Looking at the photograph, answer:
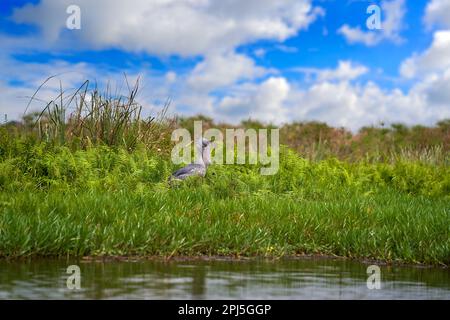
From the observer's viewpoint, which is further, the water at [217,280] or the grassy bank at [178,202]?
the grassy bank at [178,202]

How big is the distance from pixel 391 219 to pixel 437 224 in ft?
2.78

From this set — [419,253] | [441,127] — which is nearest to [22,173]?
[419,253]

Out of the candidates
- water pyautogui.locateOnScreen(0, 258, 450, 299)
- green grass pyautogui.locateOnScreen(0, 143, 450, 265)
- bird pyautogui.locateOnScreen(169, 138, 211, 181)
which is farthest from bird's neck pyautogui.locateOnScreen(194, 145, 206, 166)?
water pyautogui.locateOnScreen(0, 258, 450, 299)

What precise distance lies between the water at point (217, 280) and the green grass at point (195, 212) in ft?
1.36

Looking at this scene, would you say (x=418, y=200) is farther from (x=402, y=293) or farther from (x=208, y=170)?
(x=402, y=293)

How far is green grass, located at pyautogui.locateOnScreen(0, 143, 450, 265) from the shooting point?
7.96m

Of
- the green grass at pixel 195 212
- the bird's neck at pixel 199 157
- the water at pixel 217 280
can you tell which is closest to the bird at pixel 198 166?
the bird's neck at pixel 199 157

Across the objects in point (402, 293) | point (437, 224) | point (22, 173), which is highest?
point (22, 173)

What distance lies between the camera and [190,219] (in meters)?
8.95

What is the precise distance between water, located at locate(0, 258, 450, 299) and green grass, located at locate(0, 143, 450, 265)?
0.42 metres

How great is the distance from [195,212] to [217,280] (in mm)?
3097

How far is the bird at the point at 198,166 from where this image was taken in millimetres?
12625

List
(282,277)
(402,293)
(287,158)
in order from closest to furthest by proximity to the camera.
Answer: (402,293)
(282,277)
(287,158)

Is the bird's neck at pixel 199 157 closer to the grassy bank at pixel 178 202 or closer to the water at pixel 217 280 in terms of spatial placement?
the grassy bank at pixel 178 202
